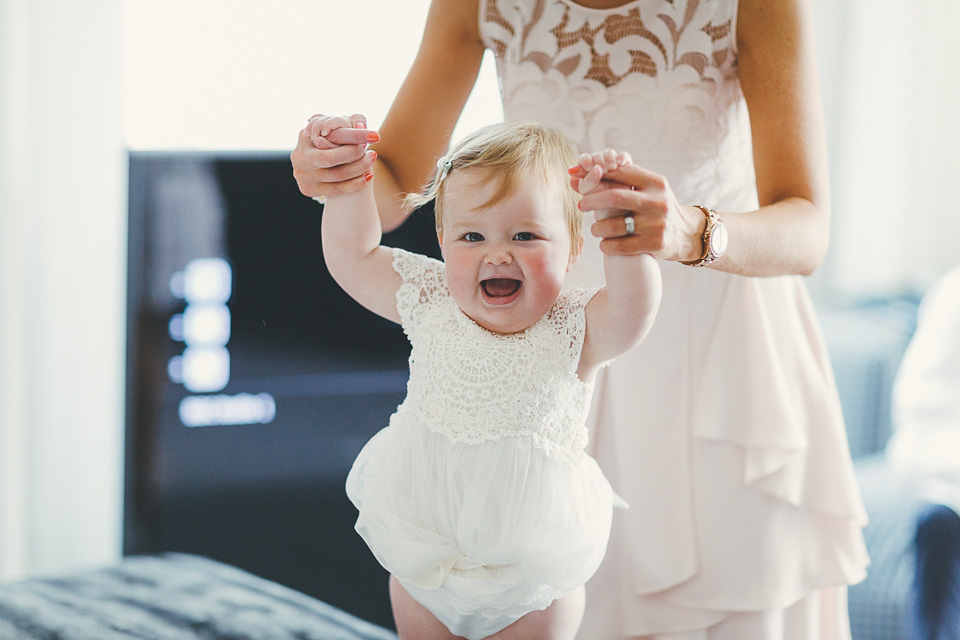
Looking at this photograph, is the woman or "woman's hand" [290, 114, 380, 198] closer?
"woman's hand" [290, 114, 380, 198]

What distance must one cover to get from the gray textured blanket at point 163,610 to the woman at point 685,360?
470mm

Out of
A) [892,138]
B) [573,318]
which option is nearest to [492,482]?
[573,318]

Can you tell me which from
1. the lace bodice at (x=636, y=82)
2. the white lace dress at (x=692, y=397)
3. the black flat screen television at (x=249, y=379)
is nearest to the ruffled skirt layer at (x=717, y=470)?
the white lace dress at (x=692, y=397)

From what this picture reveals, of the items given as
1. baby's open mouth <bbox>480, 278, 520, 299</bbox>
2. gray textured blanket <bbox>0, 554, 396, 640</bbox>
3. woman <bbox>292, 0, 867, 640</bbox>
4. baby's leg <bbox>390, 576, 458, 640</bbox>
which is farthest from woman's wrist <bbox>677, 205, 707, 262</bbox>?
gray textured blanket <bbox>0, 554, 396, 640</bbox>

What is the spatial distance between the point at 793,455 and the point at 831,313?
1.90 m

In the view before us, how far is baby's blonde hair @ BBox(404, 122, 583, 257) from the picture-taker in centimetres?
75

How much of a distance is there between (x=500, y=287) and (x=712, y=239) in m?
0.18

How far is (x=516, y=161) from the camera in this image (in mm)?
756

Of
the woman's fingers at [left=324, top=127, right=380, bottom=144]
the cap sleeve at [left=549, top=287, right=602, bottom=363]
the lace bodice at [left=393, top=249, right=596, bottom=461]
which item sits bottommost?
the lace bodice at [left=393, top=249, right=596, bottom=461]

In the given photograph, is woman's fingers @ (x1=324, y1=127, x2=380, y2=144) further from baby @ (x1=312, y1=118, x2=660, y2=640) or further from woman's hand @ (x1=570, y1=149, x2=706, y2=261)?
woman's hand @ (x1=570, y1=149, x2=706, y2=261)

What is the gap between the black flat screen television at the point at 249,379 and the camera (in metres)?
2.43

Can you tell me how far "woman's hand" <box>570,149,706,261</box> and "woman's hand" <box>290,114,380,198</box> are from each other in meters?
0.19

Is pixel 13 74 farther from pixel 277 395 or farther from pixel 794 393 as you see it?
pixel 794 393

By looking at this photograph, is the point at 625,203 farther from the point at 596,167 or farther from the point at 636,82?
the point at 636,82
